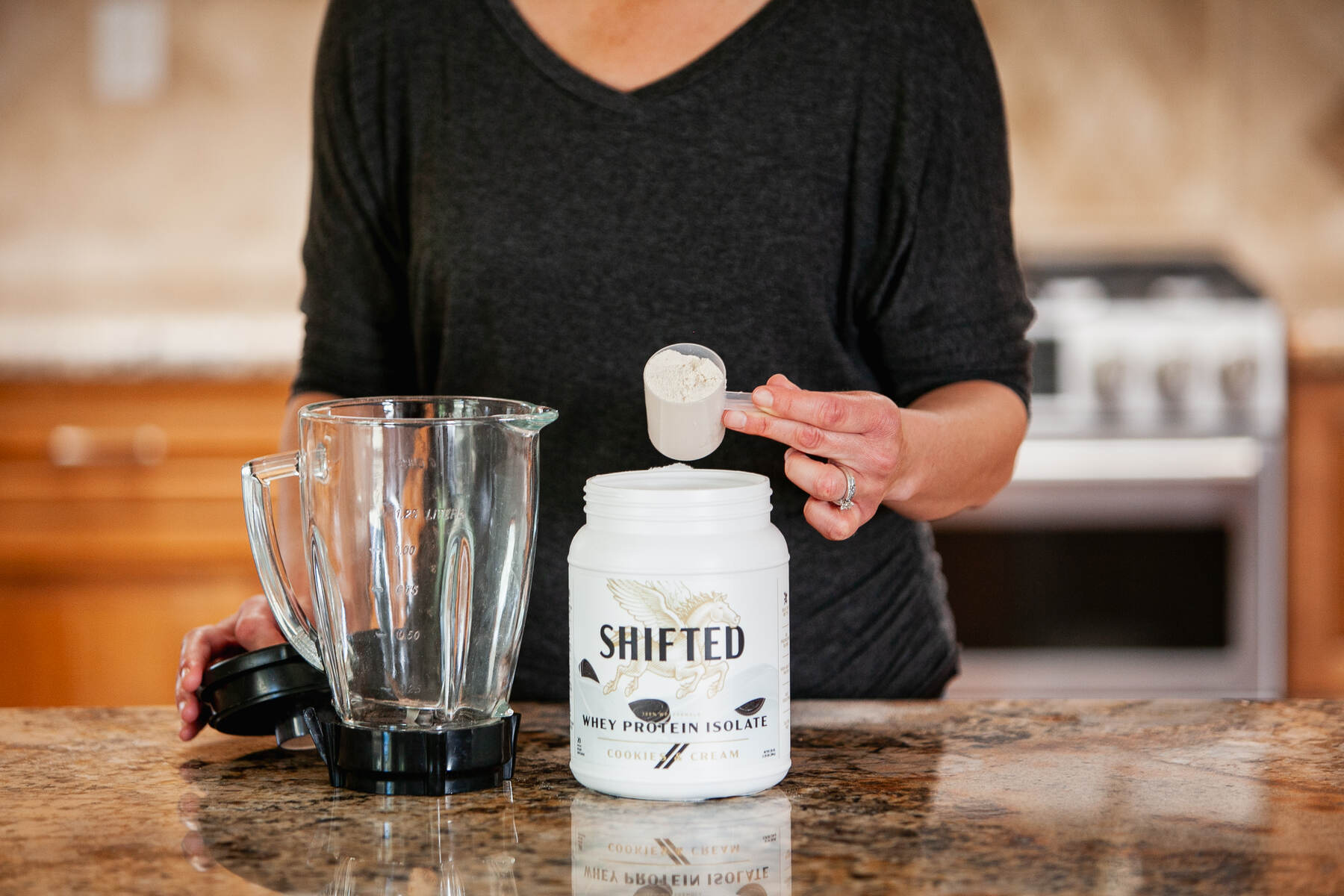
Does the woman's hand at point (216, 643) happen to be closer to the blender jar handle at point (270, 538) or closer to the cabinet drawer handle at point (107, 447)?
the blender jar handle at point (270, 538)

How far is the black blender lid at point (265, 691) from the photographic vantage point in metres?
0.72

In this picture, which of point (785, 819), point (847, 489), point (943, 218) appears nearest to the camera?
point (785, 819)

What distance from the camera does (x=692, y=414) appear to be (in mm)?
709

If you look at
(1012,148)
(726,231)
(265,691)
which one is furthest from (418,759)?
(1012,148)

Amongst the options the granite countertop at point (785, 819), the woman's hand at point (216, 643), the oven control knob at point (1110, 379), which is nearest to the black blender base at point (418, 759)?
the granite countertop at point (785, 819)

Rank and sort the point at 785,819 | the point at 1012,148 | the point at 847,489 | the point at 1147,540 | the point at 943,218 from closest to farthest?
the point at 785,819 → the point at 847,489 → the point at 943,218 → the point at 1147,540 → the point at 1012,148

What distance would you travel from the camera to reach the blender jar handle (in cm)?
68

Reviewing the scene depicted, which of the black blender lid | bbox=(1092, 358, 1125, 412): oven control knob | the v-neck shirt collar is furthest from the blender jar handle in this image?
bbox=(1092, 358, 1125, 412): oven control knob

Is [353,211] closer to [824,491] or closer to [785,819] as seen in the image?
[824,491]

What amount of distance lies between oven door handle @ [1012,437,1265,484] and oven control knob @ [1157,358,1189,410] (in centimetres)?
6

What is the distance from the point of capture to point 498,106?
101 centimetres

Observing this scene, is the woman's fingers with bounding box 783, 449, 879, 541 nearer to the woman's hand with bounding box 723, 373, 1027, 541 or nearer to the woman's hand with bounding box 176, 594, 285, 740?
the woman's hand with bounding box 723, 373, 1027, 541

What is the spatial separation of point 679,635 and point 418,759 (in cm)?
14

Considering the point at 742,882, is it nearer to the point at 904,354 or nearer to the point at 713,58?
the point at 904,354
